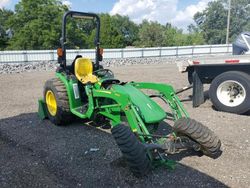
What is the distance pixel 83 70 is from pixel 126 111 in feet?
5.79

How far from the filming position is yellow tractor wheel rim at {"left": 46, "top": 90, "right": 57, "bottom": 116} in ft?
18.3

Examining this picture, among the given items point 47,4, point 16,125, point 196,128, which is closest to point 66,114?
point 16,125

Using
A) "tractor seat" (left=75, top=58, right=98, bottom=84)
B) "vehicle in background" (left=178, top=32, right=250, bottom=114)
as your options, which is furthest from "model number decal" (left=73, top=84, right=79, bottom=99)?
"vehicle in background" (left=178, top=32, right=250, bottom=114)

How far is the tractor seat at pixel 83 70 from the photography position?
5.13 m

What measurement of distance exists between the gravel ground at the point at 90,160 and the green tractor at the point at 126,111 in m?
0.20

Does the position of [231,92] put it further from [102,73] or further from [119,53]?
[119,53]

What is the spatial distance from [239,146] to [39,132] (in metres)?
3.41

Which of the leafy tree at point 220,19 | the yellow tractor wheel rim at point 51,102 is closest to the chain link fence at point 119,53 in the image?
the yellow tractor wheel rim at point 51,102

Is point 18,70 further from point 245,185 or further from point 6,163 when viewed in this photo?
point 245,185

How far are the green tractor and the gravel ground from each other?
0.67 ft

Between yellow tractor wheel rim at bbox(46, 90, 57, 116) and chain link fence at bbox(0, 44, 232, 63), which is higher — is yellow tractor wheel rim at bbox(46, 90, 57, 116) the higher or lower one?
the lower one

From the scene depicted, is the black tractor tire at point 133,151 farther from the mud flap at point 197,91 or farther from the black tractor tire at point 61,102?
the mud flap at point 197,91

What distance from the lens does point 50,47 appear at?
37719 millimetres

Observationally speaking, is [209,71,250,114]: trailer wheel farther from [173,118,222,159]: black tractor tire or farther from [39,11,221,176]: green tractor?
[173,118,222,159]: black tractor tire
